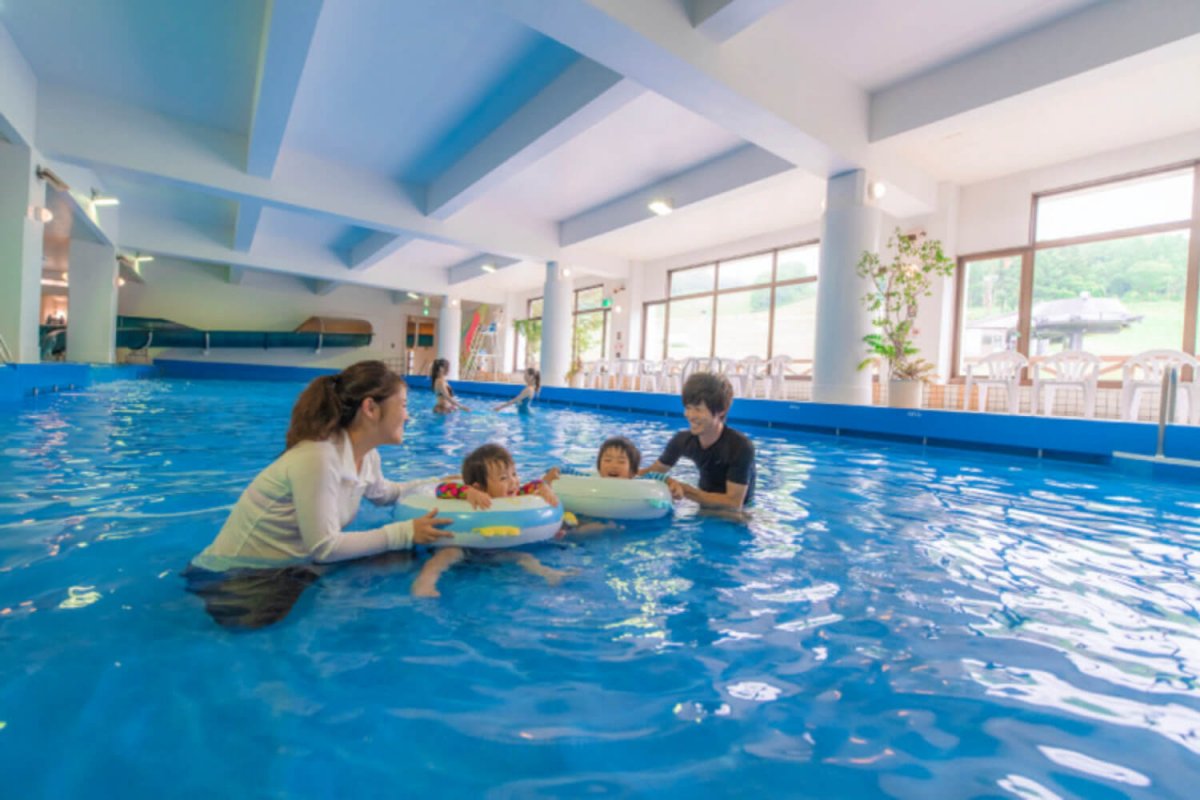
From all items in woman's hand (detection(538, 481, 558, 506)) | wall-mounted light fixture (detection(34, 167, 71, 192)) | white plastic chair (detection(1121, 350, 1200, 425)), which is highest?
wall-mounted light fixture (detection(34, 167, 71, 192))

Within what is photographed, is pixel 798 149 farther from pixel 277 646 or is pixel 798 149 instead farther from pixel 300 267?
pixel 300 267

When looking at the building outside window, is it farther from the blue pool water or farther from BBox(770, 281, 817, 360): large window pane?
the blue pool water

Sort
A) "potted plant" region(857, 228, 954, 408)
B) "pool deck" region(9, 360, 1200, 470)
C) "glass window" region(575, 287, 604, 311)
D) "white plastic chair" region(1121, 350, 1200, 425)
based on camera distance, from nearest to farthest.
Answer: "pool deck" region(9, 360, 1200, 470), "white plastic chair" region(1121, 350, 1200, 425), "potted plant" region(857, 228, 954, 408), "glass window" region(575, 287, 604, 311)

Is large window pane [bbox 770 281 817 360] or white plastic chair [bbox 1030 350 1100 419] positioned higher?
large window pane [bbox 770 281 817 360]

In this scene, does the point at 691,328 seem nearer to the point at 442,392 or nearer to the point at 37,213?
the point at 442,392

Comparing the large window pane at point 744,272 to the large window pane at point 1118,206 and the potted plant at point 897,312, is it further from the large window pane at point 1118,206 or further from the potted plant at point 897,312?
the potted plant at point 897,312

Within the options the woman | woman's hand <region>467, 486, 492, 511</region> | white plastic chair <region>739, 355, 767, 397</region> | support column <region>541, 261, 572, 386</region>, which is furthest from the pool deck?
the woman

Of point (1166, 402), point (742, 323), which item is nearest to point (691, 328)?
point (742, 323)

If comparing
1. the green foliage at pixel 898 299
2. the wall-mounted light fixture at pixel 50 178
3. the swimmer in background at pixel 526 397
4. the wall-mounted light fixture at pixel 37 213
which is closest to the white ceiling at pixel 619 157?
the green foliage at pixel 898 299

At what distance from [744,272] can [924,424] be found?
27.2 feet

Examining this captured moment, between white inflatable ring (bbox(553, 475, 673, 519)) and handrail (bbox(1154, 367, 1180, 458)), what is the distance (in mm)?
4694

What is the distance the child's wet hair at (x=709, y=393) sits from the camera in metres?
2.89

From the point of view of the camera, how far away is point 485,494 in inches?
89.3

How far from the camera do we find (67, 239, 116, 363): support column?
12.8 metres
